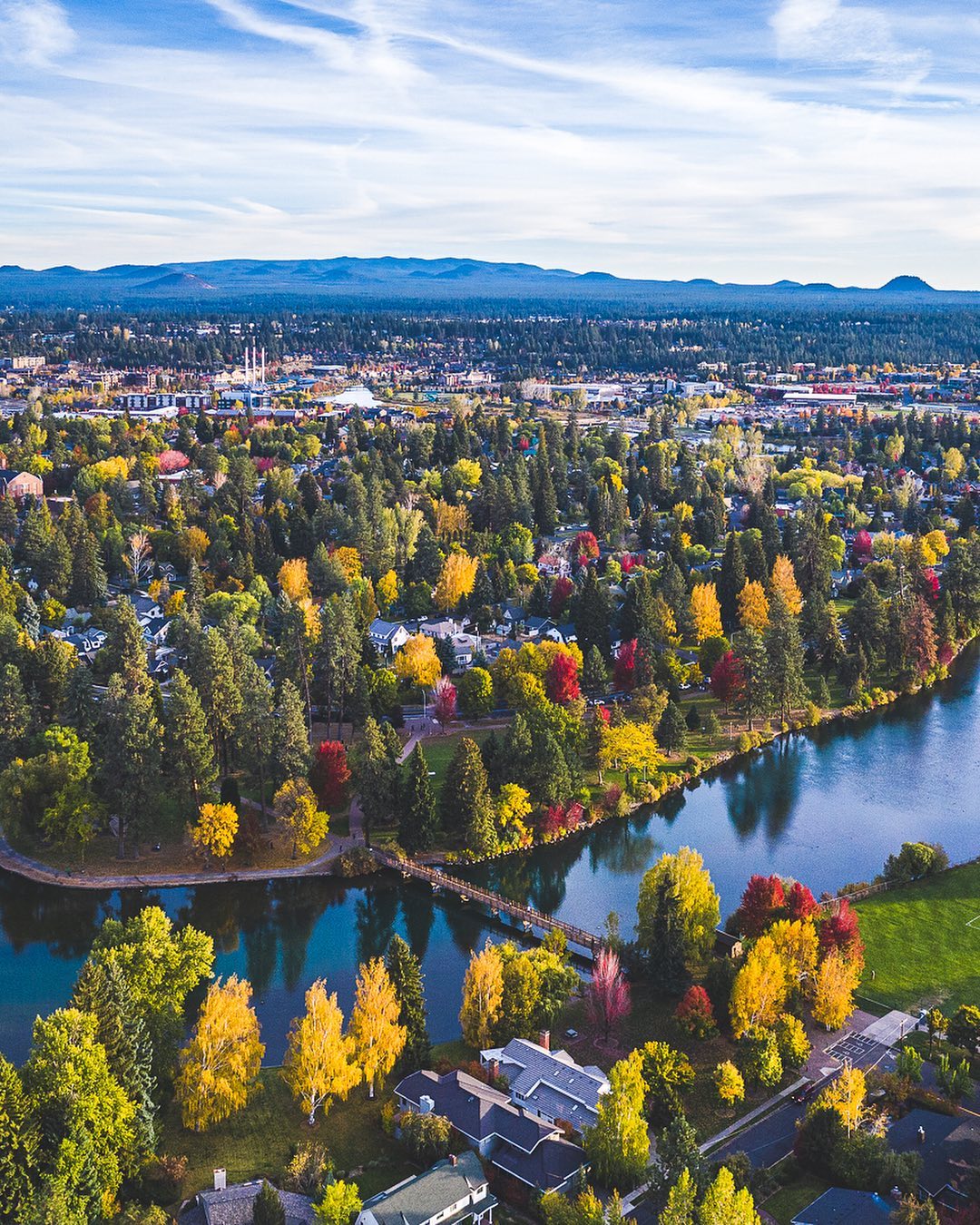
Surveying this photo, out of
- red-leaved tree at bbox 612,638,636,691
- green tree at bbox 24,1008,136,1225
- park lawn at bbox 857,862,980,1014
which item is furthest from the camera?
red-leaved tree at bbox 612,638,636,691

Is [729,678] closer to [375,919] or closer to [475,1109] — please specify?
[375,919]

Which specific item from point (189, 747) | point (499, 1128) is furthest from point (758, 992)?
point (189, 747)

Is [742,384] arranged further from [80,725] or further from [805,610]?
[80,725]

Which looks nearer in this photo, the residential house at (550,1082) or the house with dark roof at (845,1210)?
the house with dark roof at (845,1210)

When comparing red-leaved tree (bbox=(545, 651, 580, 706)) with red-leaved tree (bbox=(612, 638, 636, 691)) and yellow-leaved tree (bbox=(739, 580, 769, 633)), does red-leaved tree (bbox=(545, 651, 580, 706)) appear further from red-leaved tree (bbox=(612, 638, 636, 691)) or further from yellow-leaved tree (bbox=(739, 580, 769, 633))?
yellow-leaved tree (bbox=(739, 580, 769, 633))

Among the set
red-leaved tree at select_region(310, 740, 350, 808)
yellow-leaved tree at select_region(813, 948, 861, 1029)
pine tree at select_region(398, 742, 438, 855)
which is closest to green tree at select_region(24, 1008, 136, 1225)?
pine tree at select_region(398, 742, 438, 855)

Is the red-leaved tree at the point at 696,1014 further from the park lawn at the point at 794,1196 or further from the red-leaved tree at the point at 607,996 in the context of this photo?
the park lawn at the point at 794,1196

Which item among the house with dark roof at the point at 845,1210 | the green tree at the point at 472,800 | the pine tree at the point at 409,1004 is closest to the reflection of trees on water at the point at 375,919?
the green tree at the point at 472,800
